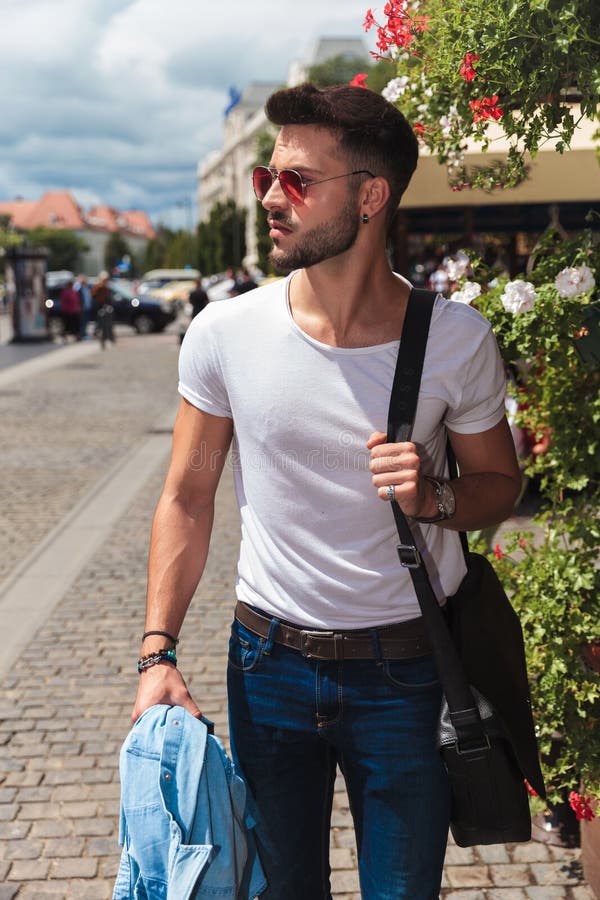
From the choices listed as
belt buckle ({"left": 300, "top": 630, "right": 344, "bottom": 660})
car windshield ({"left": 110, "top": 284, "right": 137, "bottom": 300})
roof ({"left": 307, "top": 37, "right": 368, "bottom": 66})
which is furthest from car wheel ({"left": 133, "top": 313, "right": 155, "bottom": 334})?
roof ({"left": 307, "top": 37, "right": 368, "bottom": 66})

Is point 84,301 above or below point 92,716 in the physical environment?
below

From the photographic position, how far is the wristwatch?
70.8 inches

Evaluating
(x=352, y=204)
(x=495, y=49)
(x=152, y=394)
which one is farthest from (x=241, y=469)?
(x=152, y=394)

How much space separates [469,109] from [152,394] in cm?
1511

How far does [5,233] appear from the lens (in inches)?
4493

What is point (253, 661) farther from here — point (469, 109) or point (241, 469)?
point (469, 109)

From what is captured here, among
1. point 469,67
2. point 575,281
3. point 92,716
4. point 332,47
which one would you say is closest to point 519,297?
point 575,281

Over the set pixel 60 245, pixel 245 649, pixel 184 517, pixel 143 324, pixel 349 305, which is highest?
pixel 349 305

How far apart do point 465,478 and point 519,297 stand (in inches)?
47.0

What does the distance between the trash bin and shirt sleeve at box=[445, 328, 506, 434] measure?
2847 centimetres

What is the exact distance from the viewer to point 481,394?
1854 millimetres

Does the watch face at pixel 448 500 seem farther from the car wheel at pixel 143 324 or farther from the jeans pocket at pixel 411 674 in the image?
the car wheel at pixel 143 324

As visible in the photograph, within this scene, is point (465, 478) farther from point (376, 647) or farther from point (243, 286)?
point (243, 286)

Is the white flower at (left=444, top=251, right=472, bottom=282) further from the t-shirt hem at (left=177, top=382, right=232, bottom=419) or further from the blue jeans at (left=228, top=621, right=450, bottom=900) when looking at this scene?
the blue jeans at (left=228, top=621, right=450, bottom=900)
